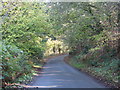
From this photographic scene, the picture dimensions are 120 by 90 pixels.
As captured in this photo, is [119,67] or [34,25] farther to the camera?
[34,25]

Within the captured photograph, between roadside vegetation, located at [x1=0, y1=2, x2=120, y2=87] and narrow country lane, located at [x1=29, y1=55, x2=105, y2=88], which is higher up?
roadside vegetation, located at [x1=0, y1=2, x2=120, y2=87]

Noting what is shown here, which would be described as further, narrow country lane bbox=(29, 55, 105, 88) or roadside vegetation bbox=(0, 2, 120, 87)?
roadside vegetation bbox=(0, 2, 120, 87)

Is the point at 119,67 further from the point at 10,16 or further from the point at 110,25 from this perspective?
the point at 10,16

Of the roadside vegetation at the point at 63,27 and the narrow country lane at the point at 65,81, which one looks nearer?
the narrow country lane at the point at 65,81

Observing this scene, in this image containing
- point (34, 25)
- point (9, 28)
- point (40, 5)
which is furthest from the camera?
point (40, 5)

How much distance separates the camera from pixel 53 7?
17.8m

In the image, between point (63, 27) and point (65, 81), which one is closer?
point (65, 81)

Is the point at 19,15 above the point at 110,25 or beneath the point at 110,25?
above

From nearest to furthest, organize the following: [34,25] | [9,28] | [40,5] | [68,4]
A: [9,28] → [68,4] → [34,25] → [40,5]

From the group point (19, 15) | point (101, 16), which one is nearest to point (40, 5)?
point (19, 15)

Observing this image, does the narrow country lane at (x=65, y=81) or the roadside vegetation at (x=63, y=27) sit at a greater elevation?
the roadside vegetation at (x=63, y=27)

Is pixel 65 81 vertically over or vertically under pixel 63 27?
under

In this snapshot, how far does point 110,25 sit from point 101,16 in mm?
945

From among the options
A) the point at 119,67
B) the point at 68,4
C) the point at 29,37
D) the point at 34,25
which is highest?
the point at 68,4
